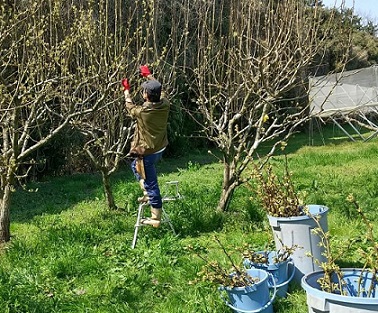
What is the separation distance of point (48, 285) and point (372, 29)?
24.6 metres

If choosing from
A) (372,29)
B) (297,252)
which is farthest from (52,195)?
(372,29)

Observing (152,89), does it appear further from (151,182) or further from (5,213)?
(5,213)

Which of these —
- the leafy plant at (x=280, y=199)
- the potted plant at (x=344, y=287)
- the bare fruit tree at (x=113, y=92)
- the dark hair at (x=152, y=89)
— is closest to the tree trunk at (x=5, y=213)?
the bare fruit tree at (x=113, y=92)

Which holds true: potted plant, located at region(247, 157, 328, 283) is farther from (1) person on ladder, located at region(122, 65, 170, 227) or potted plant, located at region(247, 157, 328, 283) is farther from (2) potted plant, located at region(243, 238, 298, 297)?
(1) person on ladder, located at region(122, 65, 170, 227)

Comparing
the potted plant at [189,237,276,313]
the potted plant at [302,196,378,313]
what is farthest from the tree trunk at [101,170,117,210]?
the potted plant at [302,196,378,313]

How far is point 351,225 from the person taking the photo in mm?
5004

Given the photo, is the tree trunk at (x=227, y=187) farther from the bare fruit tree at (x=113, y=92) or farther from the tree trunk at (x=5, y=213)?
the tree trunk at (x=5, y=213)

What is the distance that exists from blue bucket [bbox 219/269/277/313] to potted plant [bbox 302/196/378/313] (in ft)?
1.07

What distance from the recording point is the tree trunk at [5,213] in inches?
194

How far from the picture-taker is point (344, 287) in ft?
9.34

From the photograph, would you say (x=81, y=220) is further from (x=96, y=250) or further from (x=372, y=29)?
(x=372, y=29)

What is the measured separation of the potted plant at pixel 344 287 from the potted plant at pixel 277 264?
472 mm

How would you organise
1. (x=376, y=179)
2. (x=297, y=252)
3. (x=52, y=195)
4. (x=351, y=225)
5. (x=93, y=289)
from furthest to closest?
(x=52, y=195), (x=376, y=179), (x=351, y=225), (x=93, y=289), (x=297, y=252)

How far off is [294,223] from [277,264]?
1.09ft
